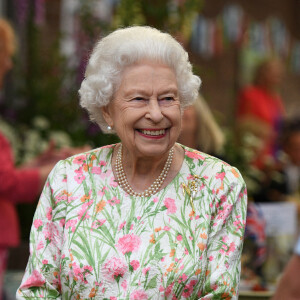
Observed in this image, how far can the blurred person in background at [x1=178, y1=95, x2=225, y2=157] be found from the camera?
5.32 meters

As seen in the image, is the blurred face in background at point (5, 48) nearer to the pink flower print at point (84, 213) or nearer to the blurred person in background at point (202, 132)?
the blurred person in background at point (202, 132)

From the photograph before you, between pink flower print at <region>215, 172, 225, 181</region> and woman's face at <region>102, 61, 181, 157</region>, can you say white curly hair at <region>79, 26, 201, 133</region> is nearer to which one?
woman's face at <region>102, 61, 181, 157</region>

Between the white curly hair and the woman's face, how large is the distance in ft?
0.11

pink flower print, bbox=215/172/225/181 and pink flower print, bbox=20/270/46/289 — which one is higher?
pink flower print, bbox=215/172/225/181

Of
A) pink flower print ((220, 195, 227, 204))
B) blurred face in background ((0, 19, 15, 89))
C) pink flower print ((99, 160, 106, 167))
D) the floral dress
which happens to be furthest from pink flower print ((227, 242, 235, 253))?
blurred face in background ((0, 19, 15, 89))

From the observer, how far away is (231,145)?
582 cm

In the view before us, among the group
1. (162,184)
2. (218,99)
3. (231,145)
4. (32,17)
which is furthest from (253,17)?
(162,184)

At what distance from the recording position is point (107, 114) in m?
3.42

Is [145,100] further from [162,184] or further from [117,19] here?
[117,19]

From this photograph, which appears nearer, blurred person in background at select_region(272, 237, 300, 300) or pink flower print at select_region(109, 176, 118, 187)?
pink flower print at select_region(109, 176, 118, 187)

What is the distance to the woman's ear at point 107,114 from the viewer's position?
340cm

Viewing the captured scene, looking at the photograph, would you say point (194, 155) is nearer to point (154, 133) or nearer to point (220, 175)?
point (220, 175)

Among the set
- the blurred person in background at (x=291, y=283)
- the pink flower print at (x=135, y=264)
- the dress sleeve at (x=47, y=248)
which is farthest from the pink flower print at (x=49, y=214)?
the blurred person in background at (x=291, y=283)

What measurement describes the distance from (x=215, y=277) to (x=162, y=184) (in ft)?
1.45
